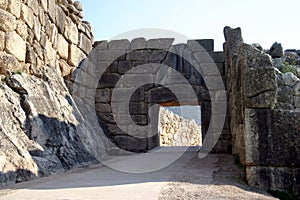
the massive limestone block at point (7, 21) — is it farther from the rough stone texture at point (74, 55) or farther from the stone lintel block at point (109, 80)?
the stone lintel block at point (109, 80)

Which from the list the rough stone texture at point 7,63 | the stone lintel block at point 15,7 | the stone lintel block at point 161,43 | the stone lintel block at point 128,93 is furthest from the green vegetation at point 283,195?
the stone lintel block at point 161,43

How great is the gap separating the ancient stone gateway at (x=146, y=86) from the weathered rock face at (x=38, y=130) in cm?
129

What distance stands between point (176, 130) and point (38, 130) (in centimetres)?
800

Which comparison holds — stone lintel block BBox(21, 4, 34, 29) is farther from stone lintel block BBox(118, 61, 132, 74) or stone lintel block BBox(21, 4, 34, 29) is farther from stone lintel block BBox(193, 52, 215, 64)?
stone lintel block BBox(193, 52, 215, 64)

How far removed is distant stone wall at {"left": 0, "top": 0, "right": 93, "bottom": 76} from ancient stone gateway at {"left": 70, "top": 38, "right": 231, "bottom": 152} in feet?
1.65

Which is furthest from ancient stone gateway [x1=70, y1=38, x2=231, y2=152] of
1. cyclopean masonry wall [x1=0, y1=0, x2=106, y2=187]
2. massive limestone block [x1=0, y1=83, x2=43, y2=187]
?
massive limestone block [x1=0, y1=83, x2=43, y2=187]

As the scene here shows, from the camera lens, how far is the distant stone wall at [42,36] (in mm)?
4562

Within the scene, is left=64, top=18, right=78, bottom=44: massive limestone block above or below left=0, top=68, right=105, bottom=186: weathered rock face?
above

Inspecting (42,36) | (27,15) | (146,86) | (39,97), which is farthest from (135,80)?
(27,15)

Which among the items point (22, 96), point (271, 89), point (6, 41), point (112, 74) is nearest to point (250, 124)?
point (271, 89)

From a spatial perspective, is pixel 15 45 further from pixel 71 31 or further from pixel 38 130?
pixel 71 31

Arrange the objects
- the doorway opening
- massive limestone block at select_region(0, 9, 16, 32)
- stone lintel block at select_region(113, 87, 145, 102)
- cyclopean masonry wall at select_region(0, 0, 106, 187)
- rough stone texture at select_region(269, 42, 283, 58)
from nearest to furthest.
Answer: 1. cyclopean masonry wall at select_region(0, 0, 106, 187)
2. massive limestone block at select_region(0, 9, 16, 32)
3. rough stone texture at select_region(269, 42, 283, 58)
4. stone lintel block at select_region(113, 87, 145, 102)
5. the doorway opening

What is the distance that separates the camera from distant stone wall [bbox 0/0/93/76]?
4.56 m

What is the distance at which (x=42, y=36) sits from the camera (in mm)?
5711
